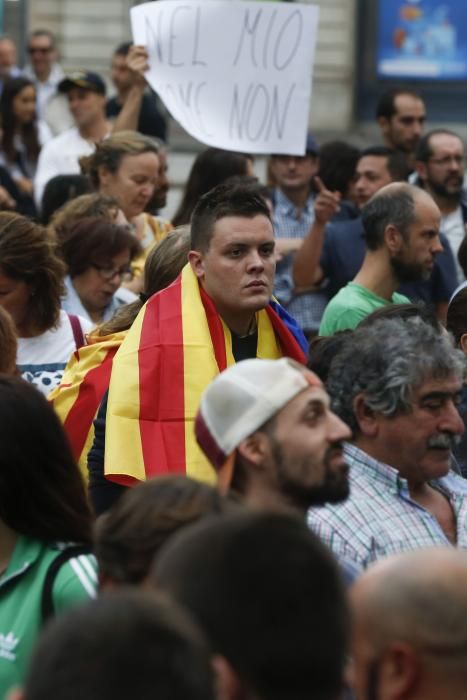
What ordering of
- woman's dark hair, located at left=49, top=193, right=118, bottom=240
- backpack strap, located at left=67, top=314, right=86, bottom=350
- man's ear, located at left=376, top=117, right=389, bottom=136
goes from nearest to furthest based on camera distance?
backpack strap, located at left=67, top=314, right=86, bottom=350
woman's dark hair, located at left=49, top=193, right=118, bottom=240
man's ear, located at left=376, top=117, right=389, bottom=136

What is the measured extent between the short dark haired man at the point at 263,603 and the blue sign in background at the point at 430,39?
67.0 feet

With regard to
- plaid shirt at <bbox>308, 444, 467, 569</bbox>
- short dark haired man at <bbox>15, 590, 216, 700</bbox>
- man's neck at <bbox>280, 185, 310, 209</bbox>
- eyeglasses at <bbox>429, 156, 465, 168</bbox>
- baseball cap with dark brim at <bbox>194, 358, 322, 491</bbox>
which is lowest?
man's neck at <bbox>280, 185, 310, 209</bbox>

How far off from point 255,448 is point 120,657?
1.79 meters

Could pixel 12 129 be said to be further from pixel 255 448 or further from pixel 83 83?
pixel 255 448

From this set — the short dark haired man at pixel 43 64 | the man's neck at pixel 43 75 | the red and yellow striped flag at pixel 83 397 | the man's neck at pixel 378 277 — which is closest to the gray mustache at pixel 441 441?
the red and yellow striped flag at pixel 83 397

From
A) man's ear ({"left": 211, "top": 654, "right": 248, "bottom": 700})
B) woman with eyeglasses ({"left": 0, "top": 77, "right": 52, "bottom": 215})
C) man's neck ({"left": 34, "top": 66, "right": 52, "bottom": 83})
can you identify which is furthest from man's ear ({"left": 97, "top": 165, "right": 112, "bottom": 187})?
man's neck ({"left": 34, "top": 66, "right": 52, "bottom": 83})

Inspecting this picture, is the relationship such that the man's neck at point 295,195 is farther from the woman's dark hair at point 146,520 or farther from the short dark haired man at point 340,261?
the woman's dark hair at point 146,520

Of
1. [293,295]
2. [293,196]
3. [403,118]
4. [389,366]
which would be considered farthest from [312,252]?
[389,366]

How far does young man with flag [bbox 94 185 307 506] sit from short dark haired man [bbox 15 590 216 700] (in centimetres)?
302

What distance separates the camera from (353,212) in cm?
963

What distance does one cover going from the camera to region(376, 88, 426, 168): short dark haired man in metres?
11.2

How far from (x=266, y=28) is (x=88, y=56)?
14892 mm

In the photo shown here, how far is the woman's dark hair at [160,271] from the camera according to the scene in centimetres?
614

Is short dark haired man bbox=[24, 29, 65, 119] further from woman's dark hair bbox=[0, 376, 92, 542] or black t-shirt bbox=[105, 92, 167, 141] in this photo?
woman's dark hair bbox=[0, 376, 92, 542]
